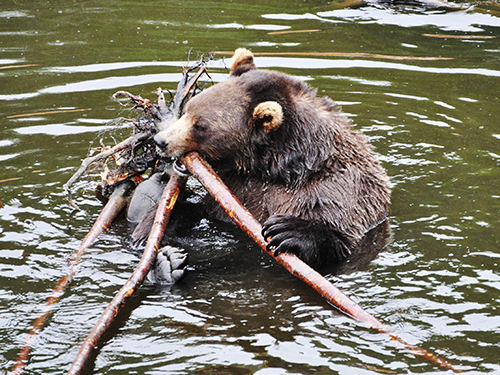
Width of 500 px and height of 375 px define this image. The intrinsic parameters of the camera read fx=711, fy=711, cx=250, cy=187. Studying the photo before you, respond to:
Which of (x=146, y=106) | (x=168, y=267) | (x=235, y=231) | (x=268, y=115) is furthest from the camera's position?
(x=235, y=231)

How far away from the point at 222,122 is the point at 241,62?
0.77 meters

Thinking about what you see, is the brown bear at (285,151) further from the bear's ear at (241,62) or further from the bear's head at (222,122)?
the bear's ear at (241,62)

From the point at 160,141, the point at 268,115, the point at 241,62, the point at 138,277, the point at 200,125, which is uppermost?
the point at 241,62

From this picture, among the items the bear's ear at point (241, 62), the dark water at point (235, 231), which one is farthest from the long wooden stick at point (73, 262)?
the bear's ear at point (241, 62)

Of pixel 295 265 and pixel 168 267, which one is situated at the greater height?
pixel 295 265

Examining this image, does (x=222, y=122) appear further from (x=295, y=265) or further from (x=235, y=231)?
(x=295, y=265)

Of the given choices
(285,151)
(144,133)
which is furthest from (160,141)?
(285,151)

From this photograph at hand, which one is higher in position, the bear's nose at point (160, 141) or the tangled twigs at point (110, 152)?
the bear's nose at point (160, 141)

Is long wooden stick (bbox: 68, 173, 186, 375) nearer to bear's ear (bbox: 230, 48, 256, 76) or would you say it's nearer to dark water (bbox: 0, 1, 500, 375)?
dark water (bbox: 0, 1, 500, 375)

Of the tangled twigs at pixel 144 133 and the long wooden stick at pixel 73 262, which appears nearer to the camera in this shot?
the long wooden stick at pixel 73 262

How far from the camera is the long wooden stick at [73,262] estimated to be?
4.75m

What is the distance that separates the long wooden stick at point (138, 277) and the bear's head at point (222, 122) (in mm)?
347

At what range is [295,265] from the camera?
5.50 meters

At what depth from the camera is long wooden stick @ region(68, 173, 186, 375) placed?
446cm
